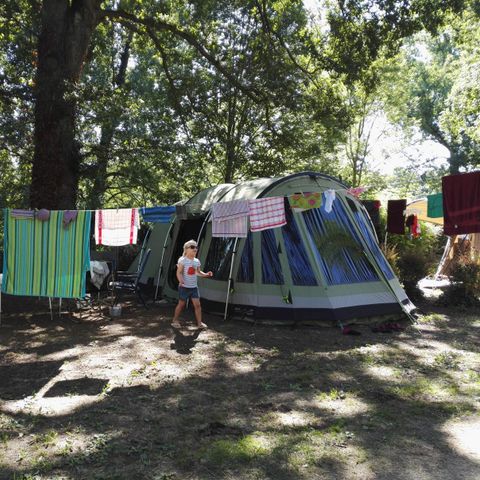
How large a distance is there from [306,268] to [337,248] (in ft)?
2.18

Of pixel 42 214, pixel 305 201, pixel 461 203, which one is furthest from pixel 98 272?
pixel 461 203

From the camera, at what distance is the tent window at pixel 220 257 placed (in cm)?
789

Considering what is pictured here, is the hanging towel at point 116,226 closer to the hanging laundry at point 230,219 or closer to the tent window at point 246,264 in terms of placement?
the hanging laundry at point 230,219

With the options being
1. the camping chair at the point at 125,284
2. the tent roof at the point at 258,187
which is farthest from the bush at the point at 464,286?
the camping chair at the point at 125,284

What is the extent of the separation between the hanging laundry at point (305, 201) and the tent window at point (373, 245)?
1.34 metres

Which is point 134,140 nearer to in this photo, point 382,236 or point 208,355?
point 208,355

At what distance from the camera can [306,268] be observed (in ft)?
23.5

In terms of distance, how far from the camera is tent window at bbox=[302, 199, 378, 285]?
23.7ft

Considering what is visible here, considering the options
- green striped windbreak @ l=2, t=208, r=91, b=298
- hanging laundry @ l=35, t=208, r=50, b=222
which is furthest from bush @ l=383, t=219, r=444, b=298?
hanging laundry @ l=35, t=208, r=50, b=222

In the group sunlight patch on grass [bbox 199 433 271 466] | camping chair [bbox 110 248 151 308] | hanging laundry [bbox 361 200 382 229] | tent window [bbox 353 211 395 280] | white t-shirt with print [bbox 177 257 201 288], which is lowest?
sunlight patch on grass [bbox 199 433 271 466]

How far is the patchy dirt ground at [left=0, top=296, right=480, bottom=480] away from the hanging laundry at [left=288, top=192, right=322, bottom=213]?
1891 mm

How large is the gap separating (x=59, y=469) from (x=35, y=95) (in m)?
7.55

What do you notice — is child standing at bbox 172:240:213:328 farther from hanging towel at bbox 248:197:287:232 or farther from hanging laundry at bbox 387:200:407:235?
hanging laundry at bbox 387:200:407:235

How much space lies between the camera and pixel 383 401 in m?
4.21
